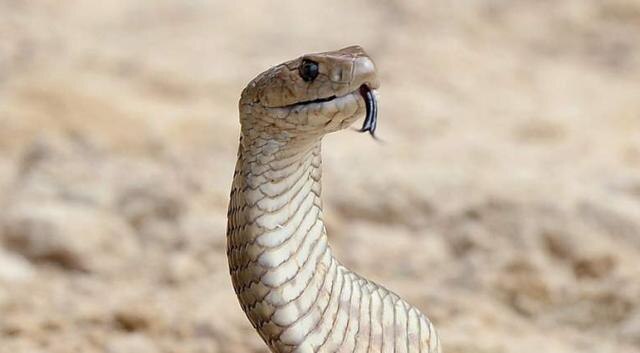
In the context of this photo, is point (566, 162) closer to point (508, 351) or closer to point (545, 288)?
point (545, 288)

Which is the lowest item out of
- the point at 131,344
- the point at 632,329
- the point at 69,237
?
the point at 131,344

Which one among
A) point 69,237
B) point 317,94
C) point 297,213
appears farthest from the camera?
point 69,237

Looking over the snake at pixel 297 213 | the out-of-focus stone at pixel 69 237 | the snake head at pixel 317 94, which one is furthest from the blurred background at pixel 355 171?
the snake head at pixel 317 94

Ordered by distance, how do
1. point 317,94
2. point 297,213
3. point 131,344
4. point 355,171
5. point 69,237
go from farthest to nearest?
point 355,171
point 69,237
point 131,344
point 297,213
point 317,94

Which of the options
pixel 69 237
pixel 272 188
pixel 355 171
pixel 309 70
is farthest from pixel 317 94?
pixel 355 171

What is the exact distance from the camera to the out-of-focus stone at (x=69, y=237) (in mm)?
3062

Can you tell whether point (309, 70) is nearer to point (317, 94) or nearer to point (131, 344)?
point (317, 94)

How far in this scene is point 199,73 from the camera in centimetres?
445

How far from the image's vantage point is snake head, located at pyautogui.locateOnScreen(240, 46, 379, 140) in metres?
1.55

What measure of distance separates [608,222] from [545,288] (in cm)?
28

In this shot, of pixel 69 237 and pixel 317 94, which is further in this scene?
pixel 69 237

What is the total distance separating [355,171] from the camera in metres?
3.46

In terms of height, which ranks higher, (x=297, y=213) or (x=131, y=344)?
(x=131, y=344)

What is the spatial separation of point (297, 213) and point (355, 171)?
179cm
